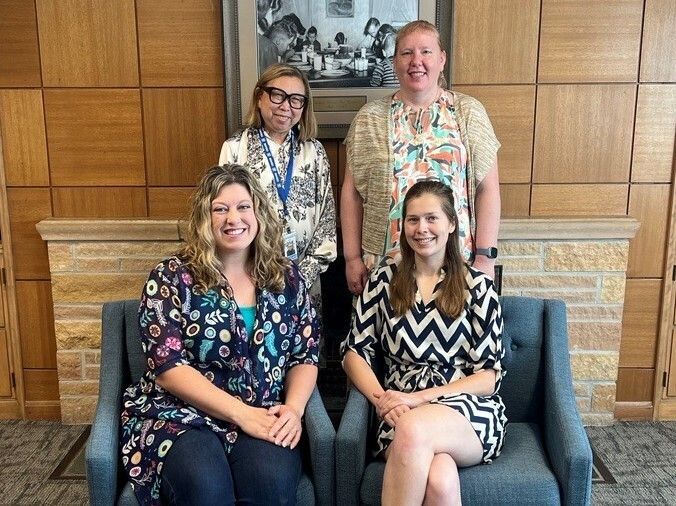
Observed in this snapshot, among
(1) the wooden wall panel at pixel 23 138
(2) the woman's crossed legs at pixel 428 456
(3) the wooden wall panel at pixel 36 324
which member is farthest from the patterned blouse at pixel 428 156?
(3) the wooden wall panel at pixel 36 324

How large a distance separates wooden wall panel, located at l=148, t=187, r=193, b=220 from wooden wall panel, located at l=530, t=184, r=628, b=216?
1.66 m

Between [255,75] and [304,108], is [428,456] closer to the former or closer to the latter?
[304,108]

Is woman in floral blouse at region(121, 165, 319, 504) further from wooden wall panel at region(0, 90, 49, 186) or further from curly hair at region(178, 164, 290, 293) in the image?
wooden wall panel at region(0, 90, 49, 186)

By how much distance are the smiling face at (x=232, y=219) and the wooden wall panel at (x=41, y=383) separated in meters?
1.81

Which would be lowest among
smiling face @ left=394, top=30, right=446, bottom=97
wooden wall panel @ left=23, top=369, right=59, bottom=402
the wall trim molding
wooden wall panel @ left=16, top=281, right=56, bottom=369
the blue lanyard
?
wooden wall panel @ left=23, top=369, right=59, bottom=402

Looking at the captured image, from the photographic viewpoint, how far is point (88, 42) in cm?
303

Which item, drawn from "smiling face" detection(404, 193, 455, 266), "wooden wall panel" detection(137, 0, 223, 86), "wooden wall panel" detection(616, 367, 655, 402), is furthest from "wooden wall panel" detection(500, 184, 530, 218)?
"wooden wall panel" detection(137, 0, 223, 86)

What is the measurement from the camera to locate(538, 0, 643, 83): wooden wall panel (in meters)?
2.96

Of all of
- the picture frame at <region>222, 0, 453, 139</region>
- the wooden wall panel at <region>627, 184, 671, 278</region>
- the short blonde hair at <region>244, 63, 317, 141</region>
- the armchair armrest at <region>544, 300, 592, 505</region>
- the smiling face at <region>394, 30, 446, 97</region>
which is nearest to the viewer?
the armchair armrest at <region>544, 300, 592, 505</region>

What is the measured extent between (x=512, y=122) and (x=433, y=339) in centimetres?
138

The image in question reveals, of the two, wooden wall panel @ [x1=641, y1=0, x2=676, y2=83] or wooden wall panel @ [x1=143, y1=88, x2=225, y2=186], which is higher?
wooden wall panel @ [x1=641, y1=0, x2=676, y2=83]

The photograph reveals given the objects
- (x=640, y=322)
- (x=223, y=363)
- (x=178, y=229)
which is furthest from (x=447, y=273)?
(x=640, y=322)

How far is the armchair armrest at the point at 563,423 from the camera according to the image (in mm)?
1888

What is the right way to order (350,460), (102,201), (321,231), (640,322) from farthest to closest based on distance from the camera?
(640,322), (102,201), (321,231), (350,460)
